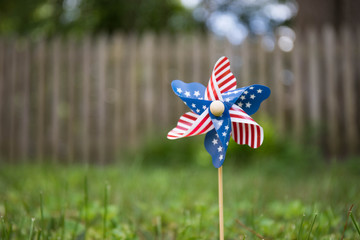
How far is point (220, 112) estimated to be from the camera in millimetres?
1147

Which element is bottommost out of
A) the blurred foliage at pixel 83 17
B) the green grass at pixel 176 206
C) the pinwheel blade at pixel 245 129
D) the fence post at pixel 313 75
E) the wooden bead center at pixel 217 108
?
the green grass at pixel 176 206

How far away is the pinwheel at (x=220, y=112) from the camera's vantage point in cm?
115

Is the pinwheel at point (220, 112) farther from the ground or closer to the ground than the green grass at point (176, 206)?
farther from the ground

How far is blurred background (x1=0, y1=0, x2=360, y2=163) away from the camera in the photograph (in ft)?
15.7

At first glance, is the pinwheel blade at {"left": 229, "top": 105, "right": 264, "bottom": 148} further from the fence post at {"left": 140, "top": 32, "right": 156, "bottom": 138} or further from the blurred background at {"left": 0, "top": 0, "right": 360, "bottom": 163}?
the fence post at {"left": 140, "top": 32, "right": 156, "bottom": 138}

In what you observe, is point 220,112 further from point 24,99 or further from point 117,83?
point 24,99

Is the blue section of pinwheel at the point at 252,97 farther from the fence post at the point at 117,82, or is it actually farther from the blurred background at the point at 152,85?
the fence post at the point at 117,82

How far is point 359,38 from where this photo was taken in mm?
4773

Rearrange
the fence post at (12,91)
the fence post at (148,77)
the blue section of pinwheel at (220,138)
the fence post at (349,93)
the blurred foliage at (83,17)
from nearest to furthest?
the blue section of pinwheel at (220,138)
the fence post at (349,93)
the fence post at (148,77)
the fence post at (12,91)
the blurred foliage at (83,17)

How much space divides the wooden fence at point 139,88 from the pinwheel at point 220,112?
351cm

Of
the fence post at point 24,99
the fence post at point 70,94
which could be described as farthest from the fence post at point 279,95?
the fence post at point 24,99

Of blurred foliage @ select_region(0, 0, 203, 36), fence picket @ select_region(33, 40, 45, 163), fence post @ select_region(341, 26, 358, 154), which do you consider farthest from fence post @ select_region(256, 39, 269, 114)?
blurred foliage @ select_region(0, 0, 203, 36)

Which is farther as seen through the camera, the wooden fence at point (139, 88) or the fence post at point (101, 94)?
the fence post at point (101, 94)

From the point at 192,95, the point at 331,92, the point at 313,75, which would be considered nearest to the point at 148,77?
the point at 313,75
